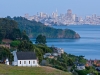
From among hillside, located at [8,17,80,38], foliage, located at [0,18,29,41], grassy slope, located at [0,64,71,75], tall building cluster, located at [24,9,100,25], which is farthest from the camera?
tall building cluster, located at [24,9,100,25]

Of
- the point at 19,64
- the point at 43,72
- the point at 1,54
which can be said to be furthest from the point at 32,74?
the point at 1,54

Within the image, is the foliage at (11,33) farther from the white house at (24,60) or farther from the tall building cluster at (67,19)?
the tall building cluster at (67,19)

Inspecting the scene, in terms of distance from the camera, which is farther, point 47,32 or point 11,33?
point 47,32

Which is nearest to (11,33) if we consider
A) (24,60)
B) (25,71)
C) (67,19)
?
(24,60)

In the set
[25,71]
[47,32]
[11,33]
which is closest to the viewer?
[25,71]

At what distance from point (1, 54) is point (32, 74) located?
6.75 meters

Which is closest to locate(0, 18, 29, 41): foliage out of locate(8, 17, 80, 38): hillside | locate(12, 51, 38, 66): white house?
locate(12, 51, 38, 66): white house

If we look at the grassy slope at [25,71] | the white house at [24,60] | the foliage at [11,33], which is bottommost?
the grassy slope at [25,71]

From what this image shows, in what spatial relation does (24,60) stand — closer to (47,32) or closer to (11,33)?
(11,33)

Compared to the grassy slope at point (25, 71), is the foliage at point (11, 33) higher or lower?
higher

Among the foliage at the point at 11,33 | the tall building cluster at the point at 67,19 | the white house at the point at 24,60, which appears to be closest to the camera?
the white house at the point at 24,60

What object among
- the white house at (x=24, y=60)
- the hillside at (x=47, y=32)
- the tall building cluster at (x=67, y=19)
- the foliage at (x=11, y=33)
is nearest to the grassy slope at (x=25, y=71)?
the white house at (x=24, y=60)

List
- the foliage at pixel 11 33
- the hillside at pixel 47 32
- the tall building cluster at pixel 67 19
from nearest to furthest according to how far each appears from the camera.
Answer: the foliage at pixel 11 33 → the hillside at pixel 47 32 → the tall building cluster at pixel 67 19

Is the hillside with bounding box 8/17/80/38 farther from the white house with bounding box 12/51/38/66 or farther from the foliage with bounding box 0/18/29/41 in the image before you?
the white house with bounding box 12/51/38/66
